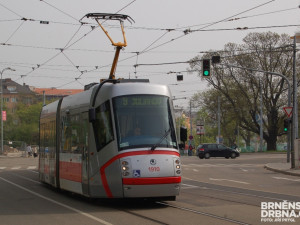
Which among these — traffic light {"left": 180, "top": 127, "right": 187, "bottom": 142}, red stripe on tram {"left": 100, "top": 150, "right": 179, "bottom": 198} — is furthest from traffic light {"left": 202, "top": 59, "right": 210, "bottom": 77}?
red stripe on tram {"left": 100, "top": 150, "right": 179, "bottom": 198}

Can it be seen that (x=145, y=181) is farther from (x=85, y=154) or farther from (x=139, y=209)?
(x=85, y=154)

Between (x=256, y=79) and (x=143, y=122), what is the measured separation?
164ft

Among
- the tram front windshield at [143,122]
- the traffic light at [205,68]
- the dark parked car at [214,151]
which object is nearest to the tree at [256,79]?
the dark parked car at [214,151]

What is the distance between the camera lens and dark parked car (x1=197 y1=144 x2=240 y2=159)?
50.7m

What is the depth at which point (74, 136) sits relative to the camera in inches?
605

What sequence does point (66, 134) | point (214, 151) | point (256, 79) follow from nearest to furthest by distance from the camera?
point (66, 134) < point (214, 151) < point (256, 79)

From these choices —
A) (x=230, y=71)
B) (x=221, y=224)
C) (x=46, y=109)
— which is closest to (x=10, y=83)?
(x=230, y=71)

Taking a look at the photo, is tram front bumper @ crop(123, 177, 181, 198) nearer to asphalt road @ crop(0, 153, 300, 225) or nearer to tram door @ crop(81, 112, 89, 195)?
asphalt road @ crop(0, 153, 300, 225)

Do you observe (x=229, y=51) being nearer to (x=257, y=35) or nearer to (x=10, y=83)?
(x=257, y=35)

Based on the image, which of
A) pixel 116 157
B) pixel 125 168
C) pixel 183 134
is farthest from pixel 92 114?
pixel 183 134

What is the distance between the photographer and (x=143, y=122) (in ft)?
43.1

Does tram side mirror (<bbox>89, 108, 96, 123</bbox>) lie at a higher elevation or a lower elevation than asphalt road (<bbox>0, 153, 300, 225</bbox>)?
higher

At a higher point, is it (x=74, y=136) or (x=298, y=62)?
(x=298, y=62)

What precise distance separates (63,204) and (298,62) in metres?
49.2
